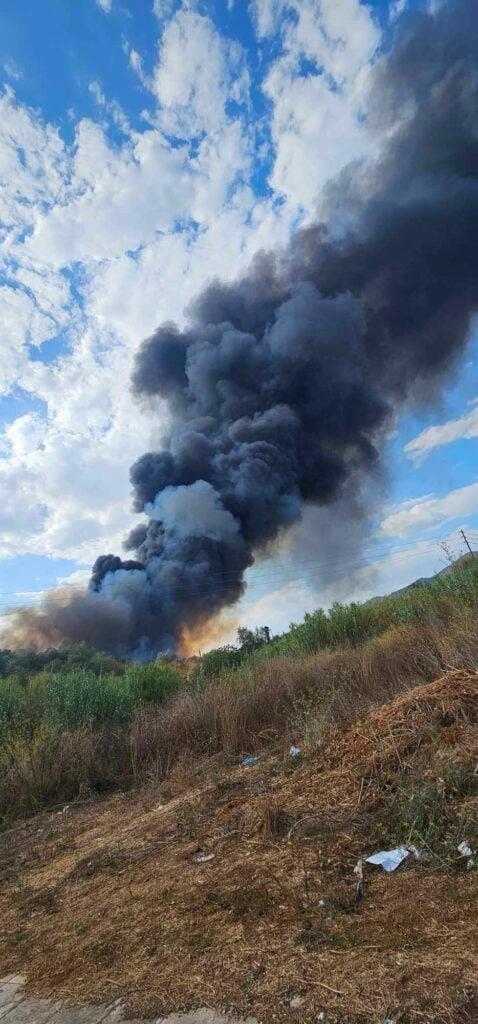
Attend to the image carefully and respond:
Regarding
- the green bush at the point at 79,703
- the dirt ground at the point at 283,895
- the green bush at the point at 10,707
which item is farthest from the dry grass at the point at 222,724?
the dirt ground at the point at 283,895

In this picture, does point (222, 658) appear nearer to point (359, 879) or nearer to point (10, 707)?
point (10, 707)

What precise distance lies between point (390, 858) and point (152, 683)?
32.3 ft

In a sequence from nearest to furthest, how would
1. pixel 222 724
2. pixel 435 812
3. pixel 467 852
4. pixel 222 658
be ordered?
pixel 467 852
pixel 435 812
pixel 222 724
pixel 222 658

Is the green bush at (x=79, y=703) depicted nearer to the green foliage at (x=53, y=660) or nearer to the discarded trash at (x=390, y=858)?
the discarded trash at (x=390, y=858)

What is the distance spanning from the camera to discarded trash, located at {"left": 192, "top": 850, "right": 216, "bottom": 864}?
3.72 metres

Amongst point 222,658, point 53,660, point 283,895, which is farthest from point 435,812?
point 53,660

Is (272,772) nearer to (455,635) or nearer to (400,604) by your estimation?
(455,635)

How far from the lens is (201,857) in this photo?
379 cm

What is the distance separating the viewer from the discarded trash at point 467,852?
2826 mm

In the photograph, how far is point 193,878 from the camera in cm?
344

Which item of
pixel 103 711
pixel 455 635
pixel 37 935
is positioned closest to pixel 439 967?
pixel 37 935

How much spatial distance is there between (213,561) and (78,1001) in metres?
35.5

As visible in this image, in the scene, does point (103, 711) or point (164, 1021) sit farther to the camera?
point (103, 711)

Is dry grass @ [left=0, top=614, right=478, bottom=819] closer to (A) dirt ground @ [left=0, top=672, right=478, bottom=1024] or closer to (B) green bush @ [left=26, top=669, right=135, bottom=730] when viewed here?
(B) green bush @ [left=26, top=669, right=135, bottom=730]
